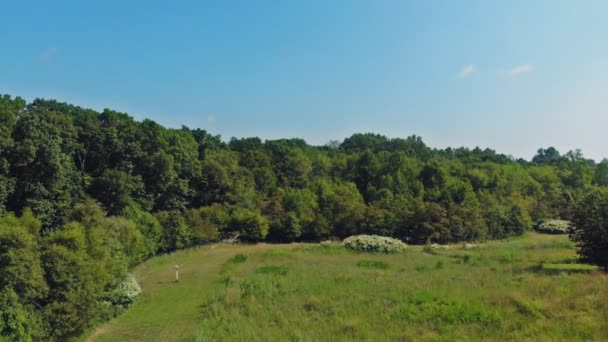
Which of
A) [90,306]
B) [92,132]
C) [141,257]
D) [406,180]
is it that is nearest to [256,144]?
[406,180]

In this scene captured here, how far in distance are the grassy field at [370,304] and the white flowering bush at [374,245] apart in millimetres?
7073

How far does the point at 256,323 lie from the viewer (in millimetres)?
13258

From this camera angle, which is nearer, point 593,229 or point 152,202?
point 593,229

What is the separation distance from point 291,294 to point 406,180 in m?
37.2

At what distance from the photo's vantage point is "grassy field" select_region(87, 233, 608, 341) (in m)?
11.7

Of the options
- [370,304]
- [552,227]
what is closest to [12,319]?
[370,304]

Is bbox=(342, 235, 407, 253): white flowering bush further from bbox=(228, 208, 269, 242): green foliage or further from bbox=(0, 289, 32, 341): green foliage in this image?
bbox=(0, 289, 32, 341): green foliage

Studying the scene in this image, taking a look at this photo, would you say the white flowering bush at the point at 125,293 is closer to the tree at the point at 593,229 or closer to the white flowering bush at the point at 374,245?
the white flowering bush at the point at 374,245

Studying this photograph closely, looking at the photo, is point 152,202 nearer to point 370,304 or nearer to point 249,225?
point 249,225

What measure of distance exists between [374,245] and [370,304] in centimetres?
1706

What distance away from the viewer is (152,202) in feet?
123

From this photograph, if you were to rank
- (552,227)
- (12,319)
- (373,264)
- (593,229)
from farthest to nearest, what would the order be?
(552,227), (373,264), (593,229), (12,319)

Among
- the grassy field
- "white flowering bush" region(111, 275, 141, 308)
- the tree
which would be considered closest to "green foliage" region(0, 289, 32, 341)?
the grassy field

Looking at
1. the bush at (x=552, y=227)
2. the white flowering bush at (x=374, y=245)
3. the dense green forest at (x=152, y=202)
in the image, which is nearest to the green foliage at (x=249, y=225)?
the dense green forest at (x=152, y=202)
